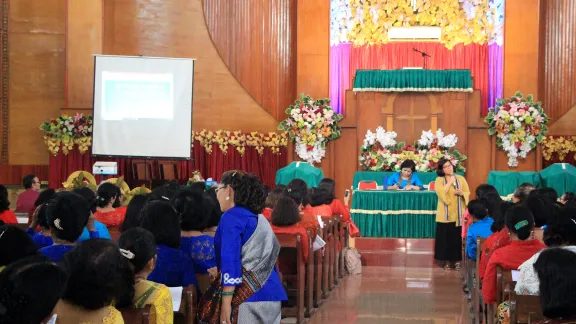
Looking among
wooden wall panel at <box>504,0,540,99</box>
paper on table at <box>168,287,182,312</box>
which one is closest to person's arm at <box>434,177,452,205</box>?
wooden wall panel at <box>504,0,540,99</box>

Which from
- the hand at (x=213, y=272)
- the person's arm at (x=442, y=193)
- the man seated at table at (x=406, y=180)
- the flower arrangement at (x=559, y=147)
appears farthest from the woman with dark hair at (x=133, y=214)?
the flower arrangement at (x=559, y=147)

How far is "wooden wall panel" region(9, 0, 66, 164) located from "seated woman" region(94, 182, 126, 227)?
7687 millimetres

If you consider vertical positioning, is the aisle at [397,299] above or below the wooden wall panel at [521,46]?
below

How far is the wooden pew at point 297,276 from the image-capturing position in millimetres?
6465

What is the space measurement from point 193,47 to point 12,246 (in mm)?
11075

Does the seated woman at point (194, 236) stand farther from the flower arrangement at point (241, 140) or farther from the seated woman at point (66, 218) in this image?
the flower arrangement at point (241, 140)

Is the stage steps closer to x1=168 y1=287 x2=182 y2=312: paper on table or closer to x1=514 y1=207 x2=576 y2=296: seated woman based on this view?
x1=514 y1=207 x2=576 y2=296: seated woman

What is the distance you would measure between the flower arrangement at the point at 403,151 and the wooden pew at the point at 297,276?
Answer: 18.8ft

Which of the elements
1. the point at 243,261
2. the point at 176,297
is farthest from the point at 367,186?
the point at 176,297

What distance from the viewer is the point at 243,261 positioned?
156 inches

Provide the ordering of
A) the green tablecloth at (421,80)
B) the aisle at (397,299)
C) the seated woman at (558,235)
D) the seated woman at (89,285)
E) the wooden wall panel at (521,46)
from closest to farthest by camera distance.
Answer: the seated woman at (89,285), the seated woman at (558,235), the aisle at (397,299), the green tablecloth at (421,80), the wooden wall panel at (521,46)

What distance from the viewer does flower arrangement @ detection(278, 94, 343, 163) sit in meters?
13.3

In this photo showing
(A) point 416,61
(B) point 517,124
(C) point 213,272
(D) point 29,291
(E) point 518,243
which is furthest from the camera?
(A) point 416,61

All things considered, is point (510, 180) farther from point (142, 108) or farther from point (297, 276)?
point (297, 276)
